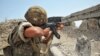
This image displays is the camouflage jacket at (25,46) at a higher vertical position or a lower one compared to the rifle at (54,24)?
lower

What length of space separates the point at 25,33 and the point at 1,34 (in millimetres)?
6339

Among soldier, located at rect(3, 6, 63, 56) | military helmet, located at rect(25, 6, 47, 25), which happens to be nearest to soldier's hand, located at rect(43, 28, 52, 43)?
soldier, located at rect(3, 6, 63, 56)

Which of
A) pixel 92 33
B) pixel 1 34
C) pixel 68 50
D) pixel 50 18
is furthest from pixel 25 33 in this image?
pixel 92 33

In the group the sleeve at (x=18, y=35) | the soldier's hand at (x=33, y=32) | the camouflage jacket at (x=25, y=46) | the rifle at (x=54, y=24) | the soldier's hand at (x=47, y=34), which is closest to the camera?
the soldier's hand at (x=33, y=32)

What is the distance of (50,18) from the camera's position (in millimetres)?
2760

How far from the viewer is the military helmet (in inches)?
100

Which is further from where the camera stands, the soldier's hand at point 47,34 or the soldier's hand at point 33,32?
the soldier's hand at point 47,34

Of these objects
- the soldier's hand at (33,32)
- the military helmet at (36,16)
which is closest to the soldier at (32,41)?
the military helmet at (36,16)

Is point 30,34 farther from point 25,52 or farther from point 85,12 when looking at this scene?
point 85,12

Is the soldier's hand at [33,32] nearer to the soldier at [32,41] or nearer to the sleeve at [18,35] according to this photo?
Result: the sleeve at [18,35]

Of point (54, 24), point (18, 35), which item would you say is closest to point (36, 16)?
A: point (54, 24)

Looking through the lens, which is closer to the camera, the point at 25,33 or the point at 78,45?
the point at 25,33

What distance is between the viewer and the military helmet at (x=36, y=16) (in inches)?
100

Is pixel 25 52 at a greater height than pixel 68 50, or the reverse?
pixel 25 52
